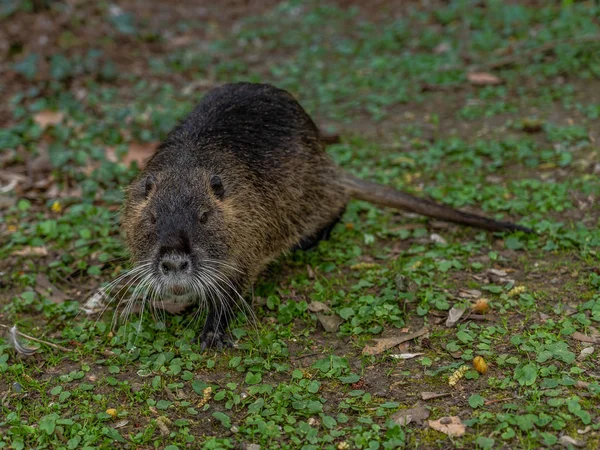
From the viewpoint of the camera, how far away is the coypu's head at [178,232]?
3426 millimetres

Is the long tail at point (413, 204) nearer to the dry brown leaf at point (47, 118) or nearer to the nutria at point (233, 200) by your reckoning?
the nutria at point (233, 200)

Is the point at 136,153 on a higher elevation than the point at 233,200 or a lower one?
lower

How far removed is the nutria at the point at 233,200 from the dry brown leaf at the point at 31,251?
89 centimetres

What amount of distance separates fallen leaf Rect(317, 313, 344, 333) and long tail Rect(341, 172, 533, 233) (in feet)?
3.79

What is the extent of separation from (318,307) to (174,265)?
2.93ft

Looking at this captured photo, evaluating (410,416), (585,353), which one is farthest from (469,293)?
(410,416)

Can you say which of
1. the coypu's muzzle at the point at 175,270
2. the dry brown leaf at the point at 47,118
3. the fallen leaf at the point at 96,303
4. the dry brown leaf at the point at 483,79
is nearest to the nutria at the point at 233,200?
the coypu's muzzle at the point at 175,270

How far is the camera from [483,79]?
6.90 m

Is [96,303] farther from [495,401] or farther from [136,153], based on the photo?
[495,401]

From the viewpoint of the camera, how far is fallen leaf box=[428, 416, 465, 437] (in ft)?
9.25

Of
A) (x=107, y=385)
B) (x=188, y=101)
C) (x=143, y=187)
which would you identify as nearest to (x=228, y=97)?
(x=143, y=187)

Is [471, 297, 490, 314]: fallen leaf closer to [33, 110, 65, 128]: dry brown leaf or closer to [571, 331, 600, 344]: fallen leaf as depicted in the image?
[571, 331, 600, 344]: fallen leaf

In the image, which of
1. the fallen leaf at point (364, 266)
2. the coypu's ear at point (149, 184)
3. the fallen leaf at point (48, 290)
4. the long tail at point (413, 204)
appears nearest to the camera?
the coypu's ear at point (149, 184)

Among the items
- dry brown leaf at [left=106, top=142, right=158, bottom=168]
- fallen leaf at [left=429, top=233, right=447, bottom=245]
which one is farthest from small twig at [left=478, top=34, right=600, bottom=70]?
dry brown leaf at [left=106, top=142, right=158, bottom=168]
